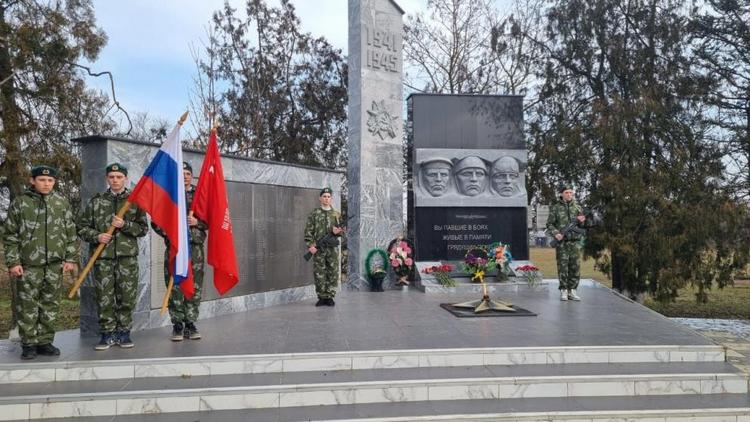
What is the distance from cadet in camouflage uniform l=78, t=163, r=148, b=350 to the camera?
519cm

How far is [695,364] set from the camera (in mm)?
5207

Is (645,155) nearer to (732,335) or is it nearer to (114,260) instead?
(732,335)

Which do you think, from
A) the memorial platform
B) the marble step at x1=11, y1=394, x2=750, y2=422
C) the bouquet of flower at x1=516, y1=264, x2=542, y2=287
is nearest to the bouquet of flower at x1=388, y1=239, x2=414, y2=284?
the bouquet of flower at x1=516, y1=264, x2=542, y2=287

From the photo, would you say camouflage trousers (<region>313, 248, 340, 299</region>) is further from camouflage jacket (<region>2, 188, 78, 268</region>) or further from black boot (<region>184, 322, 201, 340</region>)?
camouflage jacket (<region>2, 188, 78, 268</region>)

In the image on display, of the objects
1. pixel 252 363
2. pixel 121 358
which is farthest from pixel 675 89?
pixel 121 358

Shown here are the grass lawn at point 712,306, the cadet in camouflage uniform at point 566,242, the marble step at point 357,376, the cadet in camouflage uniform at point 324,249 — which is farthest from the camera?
the grass lawn at point 712,306

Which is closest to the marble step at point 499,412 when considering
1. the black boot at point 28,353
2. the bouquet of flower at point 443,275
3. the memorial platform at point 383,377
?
the memorial platform at point 383,377

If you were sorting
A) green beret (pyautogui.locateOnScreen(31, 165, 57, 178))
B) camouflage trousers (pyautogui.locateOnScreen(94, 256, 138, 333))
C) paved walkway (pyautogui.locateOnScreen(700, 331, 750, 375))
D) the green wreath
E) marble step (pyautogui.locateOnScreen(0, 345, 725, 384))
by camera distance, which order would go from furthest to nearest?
the green wreath, paved walkway (pyautogui.locateOnScreen(700, 331, 750, 375)), camouflage trousers (pyautogui.locateOnScreen(94, 256, 138, 333)), green beret (pyautogui.locateOnScreen(31, 165, 57, 178)), marble step (pyautogui.locateOnScreen(0, 345, 725, 384))

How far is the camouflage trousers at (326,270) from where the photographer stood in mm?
7766

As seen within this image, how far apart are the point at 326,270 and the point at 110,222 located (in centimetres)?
341

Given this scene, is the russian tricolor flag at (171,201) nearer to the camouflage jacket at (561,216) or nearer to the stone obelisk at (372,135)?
the stone obelisk at (372,135)

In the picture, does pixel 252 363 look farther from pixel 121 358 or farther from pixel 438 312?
pixel 438 312

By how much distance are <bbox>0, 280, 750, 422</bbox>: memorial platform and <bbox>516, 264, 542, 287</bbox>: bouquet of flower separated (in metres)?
4.05

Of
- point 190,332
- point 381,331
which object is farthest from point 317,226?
point 190,332
